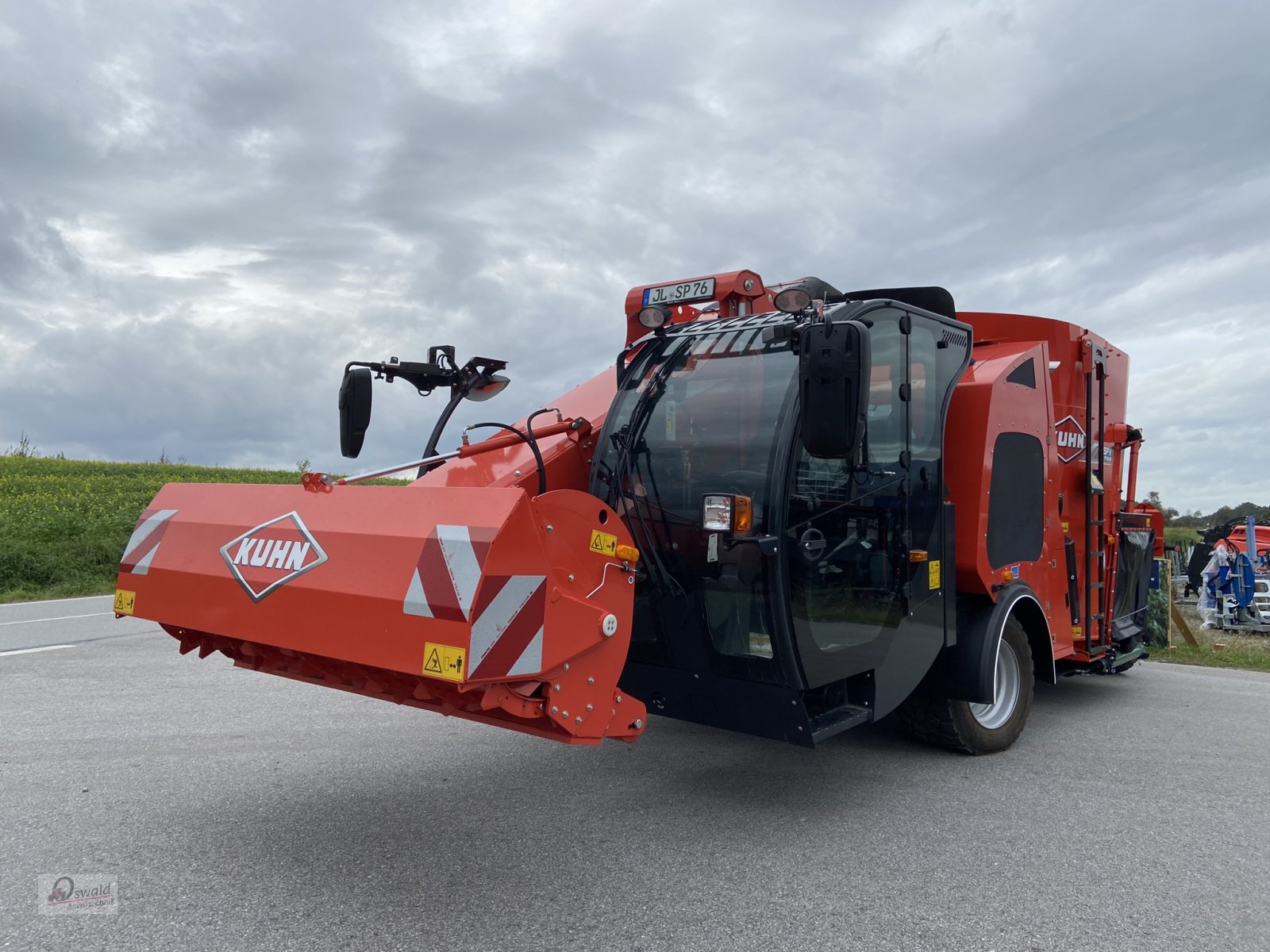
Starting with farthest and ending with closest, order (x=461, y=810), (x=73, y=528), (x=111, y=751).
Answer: (x=73, y=528) → (x=111, y=751) → (x=461, y=810)

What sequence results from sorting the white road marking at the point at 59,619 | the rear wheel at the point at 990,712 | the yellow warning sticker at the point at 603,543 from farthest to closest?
the white road marking at the point at 59,619, the rear wheel at the point at 990,712, the yellow warning sticker at the point at 603,543

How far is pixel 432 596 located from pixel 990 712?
386 cm

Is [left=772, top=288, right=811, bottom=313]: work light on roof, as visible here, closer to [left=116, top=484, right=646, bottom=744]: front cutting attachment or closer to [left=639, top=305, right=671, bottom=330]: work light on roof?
[left=639, top=305, right=671, bottom=330]: work light on roof

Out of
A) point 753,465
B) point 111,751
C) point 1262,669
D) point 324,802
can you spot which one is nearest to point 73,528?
point 111,751

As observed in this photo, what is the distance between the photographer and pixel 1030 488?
18.9 feet

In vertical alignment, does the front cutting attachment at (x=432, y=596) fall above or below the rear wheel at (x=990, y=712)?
above

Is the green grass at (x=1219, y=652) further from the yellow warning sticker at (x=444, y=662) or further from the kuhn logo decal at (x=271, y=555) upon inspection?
the kuhn logo decal at (x=271, y=555)

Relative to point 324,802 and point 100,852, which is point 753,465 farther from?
point 100,852

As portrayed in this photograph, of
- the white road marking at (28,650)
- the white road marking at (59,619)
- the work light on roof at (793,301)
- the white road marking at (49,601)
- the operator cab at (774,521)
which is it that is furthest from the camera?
the white road marking at (49,601)

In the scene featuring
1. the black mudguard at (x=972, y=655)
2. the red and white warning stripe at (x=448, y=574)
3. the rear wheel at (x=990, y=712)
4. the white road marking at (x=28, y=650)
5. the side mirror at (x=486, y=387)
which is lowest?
the white road marking at (x=28, y=650)

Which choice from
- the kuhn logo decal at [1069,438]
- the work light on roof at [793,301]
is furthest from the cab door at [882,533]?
the kuhn logo decal at [1069,438]

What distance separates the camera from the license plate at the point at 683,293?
16.4ft

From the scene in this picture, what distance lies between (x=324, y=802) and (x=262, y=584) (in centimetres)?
129

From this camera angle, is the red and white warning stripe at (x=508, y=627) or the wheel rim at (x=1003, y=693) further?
the wheel rim at (x=1003, y=693)
